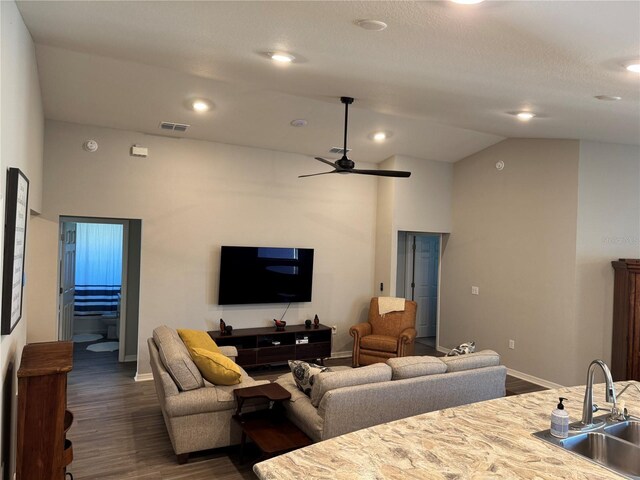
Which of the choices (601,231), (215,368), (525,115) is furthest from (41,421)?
(601,231)

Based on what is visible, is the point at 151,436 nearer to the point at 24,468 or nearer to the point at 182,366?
the point at 182,366

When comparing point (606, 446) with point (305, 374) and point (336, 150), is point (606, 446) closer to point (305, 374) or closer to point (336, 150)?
point (305, 374)

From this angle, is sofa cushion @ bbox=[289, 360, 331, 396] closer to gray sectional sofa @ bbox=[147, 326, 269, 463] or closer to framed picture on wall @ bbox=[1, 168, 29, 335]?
gray sectional sofa @ bbox=[147, 326, 269, 463]

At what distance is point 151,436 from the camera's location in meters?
3.94

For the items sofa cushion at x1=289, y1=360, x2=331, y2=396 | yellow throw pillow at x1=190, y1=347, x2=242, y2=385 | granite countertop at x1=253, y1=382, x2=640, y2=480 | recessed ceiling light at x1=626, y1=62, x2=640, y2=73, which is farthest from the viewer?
yellow throw pillow at x1=190, y1=347, x2=242, y2=385

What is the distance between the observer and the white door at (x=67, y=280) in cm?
596

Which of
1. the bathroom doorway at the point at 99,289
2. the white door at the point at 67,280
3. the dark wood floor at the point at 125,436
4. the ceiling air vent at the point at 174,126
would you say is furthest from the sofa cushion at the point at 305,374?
the white door at the point at 67,280

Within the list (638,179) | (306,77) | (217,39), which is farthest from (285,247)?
(638,179)

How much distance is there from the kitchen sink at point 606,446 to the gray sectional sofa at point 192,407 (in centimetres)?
237

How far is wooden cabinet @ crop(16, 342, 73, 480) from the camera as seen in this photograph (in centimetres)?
254

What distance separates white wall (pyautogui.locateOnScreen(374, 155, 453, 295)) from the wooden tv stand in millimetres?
1300

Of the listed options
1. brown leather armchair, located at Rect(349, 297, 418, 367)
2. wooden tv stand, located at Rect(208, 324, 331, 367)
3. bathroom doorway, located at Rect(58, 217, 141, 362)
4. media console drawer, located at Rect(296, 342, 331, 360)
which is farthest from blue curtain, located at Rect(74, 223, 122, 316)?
brown leather armchair, located at Rect(349, 297, 418, 367)

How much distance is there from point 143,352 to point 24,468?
2.99 meters

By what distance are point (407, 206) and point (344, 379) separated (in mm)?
4059
